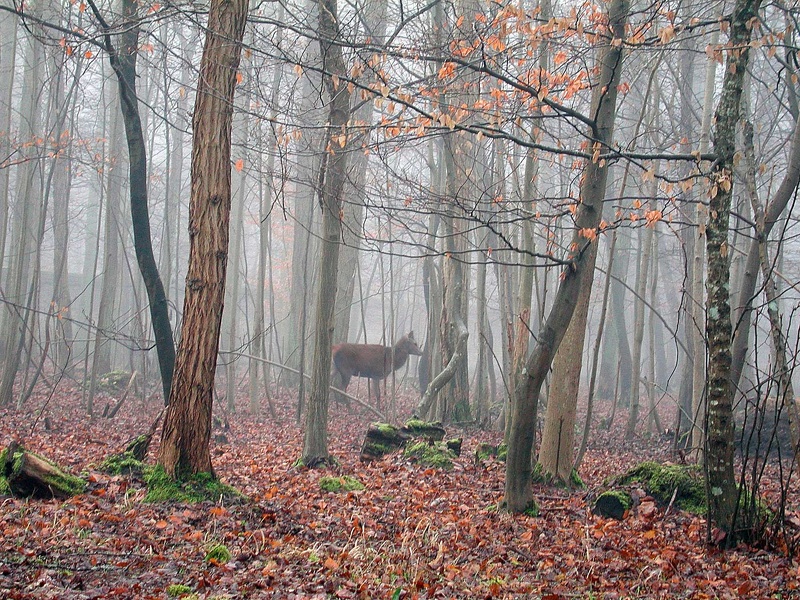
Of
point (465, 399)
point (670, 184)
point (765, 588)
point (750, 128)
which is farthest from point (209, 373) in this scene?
point (465, 399)

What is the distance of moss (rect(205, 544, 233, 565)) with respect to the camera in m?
4.76

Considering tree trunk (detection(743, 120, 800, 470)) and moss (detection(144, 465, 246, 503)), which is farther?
moss (detection(144, 465, 246, 503))

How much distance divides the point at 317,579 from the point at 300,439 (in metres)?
7.46

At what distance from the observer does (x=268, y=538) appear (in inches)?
217

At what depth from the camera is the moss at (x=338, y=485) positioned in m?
7.70

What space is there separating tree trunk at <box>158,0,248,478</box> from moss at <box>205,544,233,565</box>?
161 centimetres

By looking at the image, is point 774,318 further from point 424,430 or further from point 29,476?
point 29,476

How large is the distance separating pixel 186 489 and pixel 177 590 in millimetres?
2256

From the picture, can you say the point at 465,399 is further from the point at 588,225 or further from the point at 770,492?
the point at 588,225

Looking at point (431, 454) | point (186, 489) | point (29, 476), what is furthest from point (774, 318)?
point (29, 476)

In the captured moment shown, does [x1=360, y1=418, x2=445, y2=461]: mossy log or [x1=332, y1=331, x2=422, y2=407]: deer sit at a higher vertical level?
[x1=332, y1=331, x2=422, y2=407]: deer

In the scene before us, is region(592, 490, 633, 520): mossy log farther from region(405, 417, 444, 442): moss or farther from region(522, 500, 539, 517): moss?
region(405, 417, 444, 442): moss

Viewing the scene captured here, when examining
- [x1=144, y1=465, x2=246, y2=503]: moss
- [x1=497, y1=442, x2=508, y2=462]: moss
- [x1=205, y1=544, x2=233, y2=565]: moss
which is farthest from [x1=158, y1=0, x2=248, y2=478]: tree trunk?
[x1=497, y1=442, x2=508, y2=462]: moss

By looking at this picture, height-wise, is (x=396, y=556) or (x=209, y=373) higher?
(x=209, y=373)
